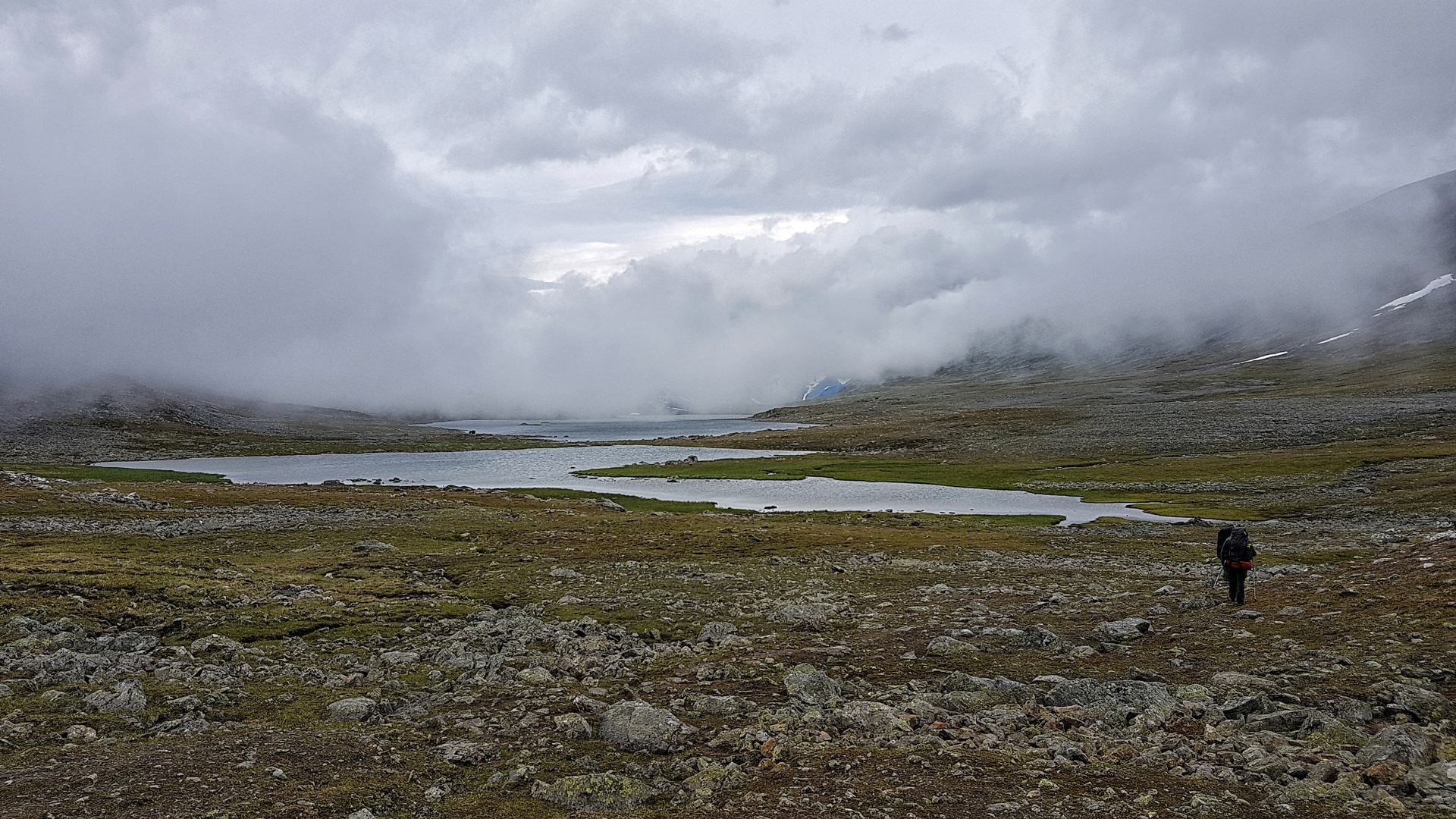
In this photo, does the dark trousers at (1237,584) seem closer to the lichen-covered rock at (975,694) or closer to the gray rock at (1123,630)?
the gray rock at (1123,630)

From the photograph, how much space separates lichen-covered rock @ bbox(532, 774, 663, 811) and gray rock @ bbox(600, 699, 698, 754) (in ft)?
5.00

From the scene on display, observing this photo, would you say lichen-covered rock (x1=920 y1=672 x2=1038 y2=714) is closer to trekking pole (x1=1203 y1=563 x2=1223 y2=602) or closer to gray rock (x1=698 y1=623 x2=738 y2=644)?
gray rock (x1=698 y1=623 x2=738 y2=644)

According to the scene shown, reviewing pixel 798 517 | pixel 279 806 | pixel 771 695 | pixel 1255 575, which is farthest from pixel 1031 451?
pixel 279 806

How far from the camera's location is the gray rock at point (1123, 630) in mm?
20172

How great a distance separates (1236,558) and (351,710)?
24.9 metres

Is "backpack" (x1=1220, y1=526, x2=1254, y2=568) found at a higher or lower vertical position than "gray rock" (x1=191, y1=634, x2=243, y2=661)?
higher

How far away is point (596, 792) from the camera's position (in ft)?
37.4

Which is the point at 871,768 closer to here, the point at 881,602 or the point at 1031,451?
the point at 881,602

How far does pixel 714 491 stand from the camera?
101312 millimetres

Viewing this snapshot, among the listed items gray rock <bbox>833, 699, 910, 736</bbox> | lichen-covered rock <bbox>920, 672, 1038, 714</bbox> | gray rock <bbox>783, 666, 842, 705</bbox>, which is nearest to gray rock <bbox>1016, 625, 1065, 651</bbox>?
lichen-covered rock <bbox>920, 672, 1038, 714</bbox>

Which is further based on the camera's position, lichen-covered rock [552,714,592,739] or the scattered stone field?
lichen-covered rock [552,714,592,739]

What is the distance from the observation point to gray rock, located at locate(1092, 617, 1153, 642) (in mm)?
20172

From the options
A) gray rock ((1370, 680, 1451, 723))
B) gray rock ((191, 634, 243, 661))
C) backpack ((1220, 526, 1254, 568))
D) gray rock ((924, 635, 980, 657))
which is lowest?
gray rock ((924, 635, 980, 657))

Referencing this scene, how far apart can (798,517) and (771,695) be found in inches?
2133
